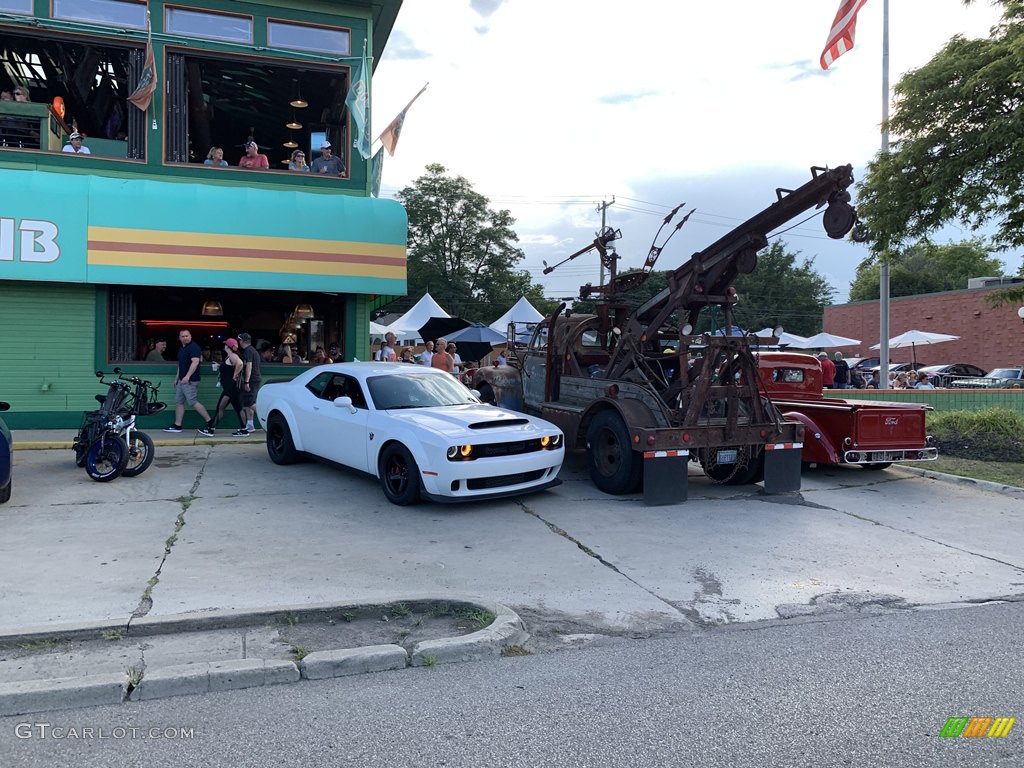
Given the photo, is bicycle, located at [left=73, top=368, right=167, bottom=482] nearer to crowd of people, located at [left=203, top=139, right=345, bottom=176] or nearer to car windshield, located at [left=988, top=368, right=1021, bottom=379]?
crowd of people, located at [left=203, top=139, right=345, bottom=176]

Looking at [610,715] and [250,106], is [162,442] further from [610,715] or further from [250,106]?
[250,106]

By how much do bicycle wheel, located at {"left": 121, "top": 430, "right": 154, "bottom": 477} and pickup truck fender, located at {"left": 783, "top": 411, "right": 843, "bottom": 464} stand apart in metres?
8.34

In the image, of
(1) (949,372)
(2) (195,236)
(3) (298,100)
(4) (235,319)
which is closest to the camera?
(2) (195,236)

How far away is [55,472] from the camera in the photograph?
9625 millimetres

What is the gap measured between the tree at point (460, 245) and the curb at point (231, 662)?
145ft

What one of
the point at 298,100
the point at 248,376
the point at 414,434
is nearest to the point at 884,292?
the point at 298,100

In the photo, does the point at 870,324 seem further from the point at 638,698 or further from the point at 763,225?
the point at 638,698

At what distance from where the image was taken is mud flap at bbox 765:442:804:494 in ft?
30.2

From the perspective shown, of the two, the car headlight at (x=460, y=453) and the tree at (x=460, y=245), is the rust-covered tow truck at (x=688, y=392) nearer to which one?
the car headlight at (x=460, y=453)

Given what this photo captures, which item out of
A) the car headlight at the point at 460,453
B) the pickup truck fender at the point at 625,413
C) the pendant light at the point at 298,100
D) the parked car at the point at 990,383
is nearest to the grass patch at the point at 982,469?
the pickup truck fender at the point at 625,413

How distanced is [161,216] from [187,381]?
9.47ft

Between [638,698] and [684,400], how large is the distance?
5.41 m

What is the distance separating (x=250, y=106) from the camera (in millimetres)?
19297

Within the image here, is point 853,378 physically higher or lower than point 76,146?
lower
